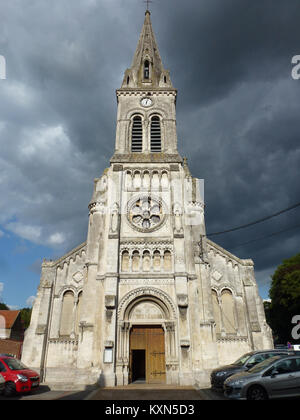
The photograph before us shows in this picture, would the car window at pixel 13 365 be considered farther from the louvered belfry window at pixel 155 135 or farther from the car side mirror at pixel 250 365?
the louvered belfry window at pixel 155 135

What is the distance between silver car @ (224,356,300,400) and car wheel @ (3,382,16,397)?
30.2 feet

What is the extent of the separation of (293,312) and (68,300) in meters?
28.8

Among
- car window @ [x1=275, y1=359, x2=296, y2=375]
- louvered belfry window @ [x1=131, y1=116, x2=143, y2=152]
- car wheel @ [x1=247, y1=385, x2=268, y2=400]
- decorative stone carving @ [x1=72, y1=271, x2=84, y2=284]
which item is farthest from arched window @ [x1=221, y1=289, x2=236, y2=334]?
louvered belfry window @ [x1=131, y1=116, x2=143, y2=152]

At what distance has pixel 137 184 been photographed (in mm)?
24391

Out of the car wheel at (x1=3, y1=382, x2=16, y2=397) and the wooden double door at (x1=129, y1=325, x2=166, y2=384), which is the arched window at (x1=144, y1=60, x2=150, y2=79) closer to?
the wooden double door at (x1=129, y1=325, x2=166, y2=384)

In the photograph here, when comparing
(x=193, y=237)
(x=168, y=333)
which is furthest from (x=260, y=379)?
(x=193, y=237)

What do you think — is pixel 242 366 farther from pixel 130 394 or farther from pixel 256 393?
pixel 130 394

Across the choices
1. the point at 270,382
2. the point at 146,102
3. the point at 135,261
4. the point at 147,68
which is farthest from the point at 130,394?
the point at 147,68

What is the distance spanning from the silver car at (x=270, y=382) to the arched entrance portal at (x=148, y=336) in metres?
8.06

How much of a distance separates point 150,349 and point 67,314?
7.32 meters

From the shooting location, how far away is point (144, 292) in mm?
19969

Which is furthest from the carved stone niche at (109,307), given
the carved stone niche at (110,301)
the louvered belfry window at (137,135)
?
the louvered belfry window at (137,135)

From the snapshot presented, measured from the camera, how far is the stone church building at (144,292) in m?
18.5

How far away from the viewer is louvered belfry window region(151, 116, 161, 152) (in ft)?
89.0
